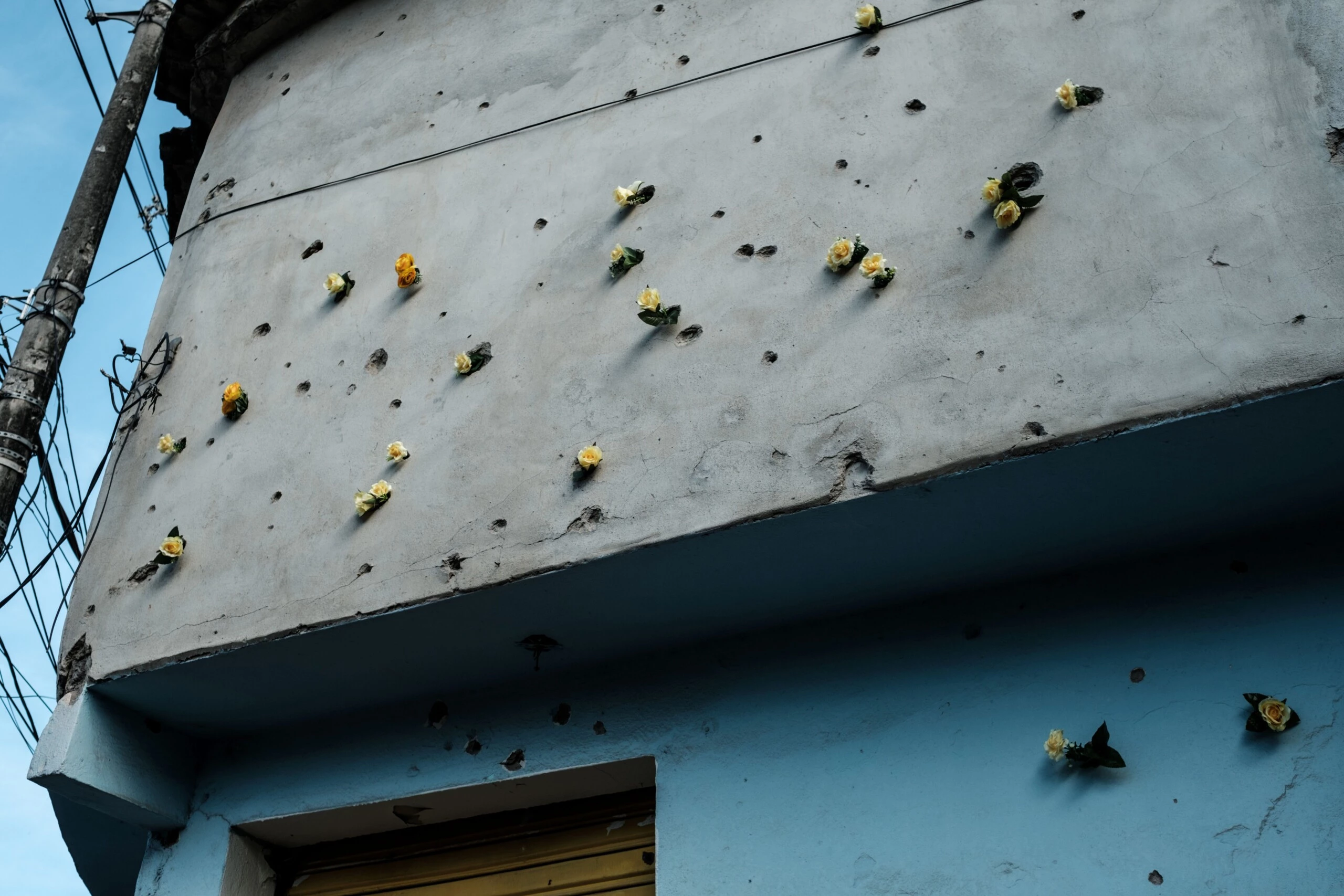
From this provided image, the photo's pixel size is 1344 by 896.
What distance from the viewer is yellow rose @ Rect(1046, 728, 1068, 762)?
3.17 m

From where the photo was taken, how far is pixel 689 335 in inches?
153

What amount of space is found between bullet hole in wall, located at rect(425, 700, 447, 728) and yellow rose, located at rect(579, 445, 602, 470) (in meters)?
1.07

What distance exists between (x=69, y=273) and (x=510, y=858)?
3.36m

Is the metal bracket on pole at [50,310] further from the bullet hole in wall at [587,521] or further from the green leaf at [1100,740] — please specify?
the green leaf at [1100,740]

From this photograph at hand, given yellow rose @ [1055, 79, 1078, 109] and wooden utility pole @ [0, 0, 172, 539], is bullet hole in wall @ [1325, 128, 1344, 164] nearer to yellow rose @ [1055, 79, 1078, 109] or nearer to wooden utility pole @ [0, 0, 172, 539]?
yellow rose @ [1055, 79, 1078, 109]

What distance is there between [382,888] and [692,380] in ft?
7.08

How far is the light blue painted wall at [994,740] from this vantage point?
2.97m

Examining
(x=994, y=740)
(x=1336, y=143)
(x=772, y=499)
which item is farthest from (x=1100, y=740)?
(x=1336, y=143)

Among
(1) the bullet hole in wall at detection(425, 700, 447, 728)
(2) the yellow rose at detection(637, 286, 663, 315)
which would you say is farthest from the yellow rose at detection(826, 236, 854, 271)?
(1) the bullet hole in wall at detection(425, 700, 447, 728)

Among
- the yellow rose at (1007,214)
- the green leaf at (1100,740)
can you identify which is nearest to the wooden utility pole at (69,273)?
the yellow rose at (1007,214)

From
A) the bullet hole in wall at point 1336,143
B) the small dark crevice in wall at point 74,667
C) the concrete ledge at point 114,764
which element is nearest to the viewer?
the bullet hole in wall at point 1336,143

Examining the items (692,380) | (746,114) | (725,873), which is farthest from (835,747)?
(746,114)

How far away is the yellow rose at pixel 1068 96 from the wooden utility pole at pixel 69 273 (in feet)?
13.8

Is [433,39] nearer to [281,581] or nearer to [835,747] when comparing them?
[281,581]
